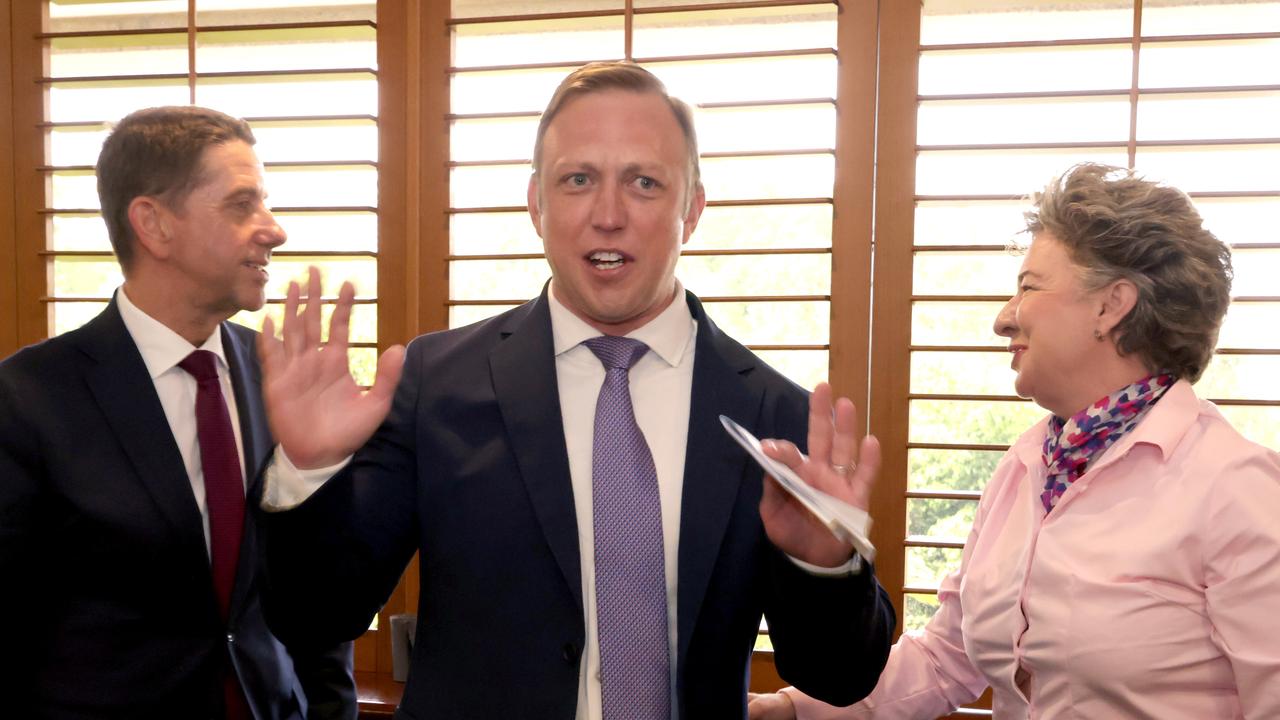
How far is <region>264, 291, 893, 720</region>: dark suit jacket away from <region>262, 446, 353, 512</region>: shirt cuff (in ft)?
0.10

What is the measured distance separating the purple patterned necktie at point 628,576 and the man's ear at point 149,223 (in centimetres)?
100

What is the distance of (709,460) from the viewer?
156 centimetres

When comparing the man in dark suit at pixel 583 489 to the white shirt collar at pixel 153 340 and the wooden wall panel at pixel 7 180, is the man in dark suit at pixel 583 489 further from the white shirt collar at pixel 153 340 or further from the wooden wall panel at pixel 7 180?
the wooden wall panel at pixel 7 180

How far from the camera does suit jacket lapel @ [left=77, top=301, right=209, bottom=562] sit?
1847 mm

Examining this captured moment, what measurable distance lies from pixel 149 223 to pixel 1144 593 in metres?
1.84

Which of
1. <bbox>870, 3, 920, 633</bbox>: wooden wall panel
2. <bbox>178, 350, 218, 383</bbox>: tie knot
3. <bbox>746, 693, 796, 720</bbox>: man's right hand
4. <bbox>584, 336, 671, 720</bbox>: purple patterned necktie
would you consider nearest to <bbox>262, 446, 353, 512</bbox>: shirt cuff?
<bbox>584, 336, 671, 720</bbox>: purple patterned necktie

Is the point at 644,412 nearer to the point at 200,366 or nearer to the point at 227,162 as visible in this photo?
the point at 200,366

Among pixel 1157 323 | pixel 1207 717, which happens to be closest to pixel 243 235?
pixel 1157 323

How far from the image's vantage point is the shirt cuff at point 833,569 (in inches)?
54.8

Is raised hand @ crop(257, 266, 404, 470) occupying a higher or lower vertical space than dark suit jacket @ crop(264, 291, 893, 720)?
higher

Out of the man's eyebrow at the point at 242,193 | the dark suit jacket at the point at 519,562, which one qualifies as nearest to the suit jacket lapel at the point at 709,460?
the dark suit jacket at the point at 519,562

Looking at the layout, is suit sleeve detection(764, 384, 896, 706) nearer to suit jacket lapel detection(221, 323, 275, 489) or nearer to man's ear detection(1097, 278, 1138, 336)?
man's ear detection(1097, 278, 1138, 336)

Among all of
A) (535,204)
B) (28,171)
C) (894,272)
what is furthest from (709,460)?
(28,171)

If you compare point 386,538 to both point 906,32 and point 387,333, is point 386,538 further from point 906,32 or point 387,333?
point 906,32
